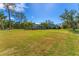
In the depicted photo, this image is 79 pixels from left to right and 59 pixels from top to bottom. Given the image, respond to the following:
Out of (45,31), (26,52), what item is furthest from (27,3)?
(26,52)

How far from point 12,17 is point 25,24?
0.14 metres

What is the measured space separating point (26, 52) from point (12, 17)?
347mm

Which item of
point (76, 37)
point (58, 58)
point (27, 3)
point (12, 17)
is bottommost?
point (58, 58)

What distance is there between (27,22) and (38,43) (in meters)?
0.22

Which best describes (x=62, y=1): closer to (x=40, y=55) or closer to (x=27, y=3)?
(x=27, y=3)

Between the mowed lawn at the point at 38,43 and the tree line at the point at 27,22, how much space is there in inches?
1.8

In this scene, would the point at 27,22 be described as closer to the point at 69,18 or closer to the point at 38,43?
the point at 38,43

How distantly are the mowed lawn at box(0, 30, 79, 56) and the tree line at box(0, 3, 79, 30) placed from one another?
5 centimetres

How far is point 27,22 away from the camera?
2.02 meters

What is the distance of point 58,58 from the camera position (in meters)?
1.97

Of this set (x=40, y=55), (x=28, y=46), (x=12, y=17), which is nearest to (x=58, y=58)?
(x=40, y=55)

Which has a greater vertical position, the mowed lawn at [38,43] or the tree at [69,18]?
the tree at [69,18]

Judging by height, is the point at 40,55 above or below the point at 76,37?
below

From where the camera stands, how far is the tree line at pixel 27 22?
6.61 feet
